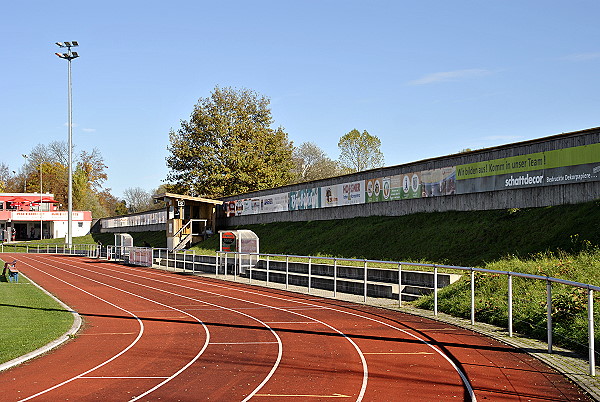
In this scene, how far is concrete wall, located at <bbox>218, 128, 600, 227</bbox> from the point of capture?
70.7ft

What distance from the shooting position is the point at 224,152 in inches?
2454

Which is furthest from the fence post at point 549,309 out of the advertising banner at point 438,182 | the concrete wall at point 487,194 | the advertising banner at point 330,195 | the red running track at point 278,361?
the advertising banner at point 330,195

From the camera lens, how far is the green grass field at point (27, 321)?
12555mm

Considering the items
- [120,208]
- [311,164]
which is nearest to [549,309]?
[311,164]

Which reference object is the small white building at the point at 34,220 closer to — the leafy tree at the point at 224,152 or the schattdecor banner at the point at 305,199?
the leafy tree at the point at 224,152

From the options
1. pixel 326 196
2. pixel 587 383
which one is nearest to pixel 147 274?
pixel 326 196

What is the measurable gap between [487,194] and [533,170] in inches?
106

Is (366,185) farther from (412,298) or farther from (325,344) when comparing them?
(325,344)

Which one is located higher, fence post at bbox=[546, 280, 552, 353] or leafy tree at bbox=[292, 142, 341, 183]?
leafy tree at bbox=[292, 142, 341, 183]

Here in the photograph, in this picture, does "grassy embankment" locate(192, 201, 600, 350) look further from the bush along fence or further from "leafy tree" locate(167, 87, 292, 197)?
"leafy tree" locate(167, 87, 292, 197)

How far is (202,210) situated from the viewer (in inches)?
2019

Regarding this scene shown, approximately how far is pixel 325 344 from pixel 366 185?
2215 cm

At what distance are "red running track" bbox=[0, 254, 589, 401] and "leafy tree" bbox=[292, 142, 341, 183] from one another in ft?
184

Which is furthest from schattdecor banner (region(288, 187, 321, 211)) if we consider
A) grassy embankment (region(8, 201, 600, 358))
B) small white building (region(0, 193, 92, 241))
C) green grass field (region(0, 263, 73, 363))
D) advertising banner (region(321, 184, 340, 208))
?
small white building (region(0, 193, 92, 241))
